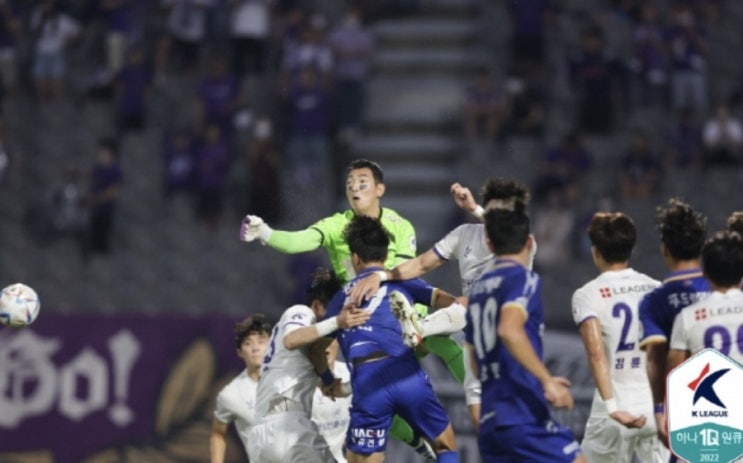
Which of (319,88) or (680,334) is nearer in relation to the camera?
(680,334)

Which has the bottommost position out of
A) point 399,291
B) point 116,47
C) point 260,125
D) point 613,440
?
point 613,440

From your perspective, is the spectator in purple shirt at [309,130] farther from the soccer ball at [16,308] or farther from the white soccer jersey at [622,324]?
the white soccer jersey at [622,324]

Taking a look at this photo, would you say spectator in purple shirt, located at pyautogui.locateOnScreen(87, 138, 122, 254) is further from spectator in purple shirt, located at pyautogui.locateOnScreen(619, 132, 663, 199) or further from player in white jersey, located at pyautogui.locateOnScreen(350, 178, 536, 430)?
player in white jersey, located at pyautogui.locateOnScreen(350, 178, 536, 430)

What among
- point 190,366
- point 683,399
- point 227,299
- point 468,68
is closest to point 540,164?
point 468,68

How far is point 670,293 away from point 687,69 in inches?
438

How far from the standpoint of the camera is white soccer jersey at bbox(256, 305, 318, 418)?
11.0 m

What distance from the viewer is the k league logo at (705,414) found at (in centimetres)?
934

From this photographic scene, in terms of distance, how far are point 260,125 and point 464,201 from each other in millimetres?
9530

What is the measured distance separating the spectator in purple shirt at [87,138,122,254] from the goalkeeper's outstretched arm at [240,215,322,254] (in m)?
9.02

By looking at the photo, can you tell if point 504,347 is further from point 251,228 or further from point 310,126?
point 310,126

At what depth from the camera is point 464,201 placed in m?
10.8

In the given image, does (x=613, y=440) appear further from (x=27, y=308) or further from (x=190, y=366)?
(x=190, y=366)

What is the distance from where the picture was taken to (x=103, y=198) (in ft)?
→ 64.7

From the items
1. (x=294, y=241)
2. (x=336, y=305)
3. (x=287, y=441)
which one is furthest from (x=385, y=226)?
(x=287, y=441)
